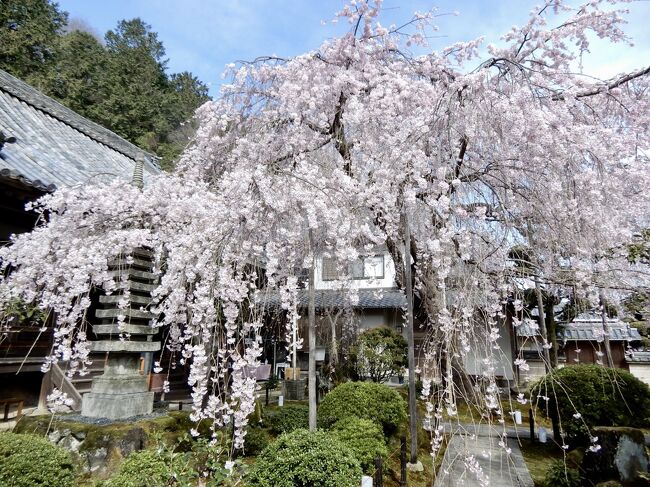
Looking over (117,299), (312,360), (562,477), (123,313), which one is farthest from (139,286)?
(562,477)

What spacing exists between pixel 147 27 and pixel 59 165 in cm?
2985

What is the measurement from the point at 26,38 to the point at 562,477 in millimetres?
28395

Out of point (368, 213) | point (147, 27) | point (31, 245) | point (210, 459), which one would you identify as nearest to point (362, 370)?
point (368, 213)

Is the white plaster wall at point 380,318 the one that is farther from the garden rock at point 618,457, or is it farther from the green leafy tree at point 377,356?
the garden rock at point 618,457

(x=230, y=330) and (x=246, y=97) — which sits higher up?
(x=246, y=97)

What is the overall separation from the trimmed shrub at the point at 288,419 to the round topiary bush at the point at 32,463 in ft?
11.5

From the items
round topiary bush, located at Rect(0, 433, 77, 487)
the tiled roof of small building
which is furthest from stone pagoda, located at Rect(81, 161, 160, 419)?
the tiled roof of small building

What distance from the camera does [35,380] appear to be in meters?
8.32

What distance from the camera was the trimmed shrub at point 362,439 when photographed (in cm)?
536

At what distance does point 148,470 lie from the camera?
385 cm

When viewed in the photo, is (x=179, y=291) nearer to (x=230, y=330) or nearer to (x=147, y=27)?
(x=230, y=330)

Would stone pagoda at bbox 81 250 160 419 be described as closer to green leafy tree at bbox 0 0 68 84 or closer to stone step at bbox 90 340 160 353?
stone step at bbox 90 340 160 353

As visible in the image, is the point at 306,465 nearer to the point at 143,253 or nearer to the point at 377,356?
the point at 143,253

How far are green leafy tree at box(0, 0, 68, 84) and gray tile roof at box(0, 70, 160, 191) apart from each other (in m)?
13.9
